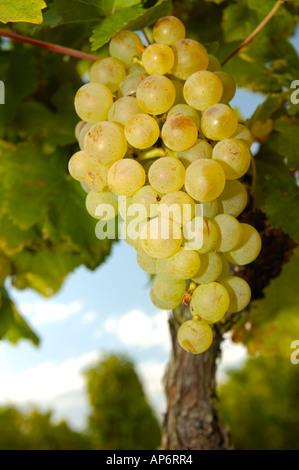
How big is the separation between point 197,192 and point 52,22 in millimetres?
249

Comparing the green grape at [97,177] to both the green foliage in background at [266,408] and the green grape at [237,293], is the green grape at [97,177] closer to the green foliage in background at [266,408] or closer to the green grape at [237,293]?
the green grape at [237,293]

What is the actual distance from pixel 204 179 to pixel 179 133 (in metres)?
0.05

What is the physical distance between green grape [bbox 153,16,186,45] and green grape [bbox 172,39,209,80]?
0.01m

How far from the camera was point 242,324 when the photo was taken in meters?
0.80

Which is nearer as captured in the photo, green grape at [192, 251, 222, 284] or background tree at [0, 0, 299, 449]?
green grape at [192, 251, 222, 284]

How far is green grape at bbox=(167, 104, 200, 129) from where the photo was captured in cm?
37

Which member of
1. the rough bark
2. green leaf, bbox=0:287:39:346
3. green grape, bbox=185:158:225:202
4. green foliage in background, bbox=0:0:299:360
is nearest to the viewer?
green grape, bbox=185:158:225:202

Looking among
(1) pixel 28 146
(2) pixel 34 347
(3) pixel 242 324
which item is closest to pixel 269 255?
(3) pixel 242 324

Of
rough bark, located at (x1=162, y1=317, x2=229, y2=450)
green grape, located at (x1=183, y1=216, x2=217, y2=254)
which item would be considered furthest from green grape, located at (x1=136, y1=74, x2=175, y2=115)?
rough bark, located at (x1=162, y1=317, x2=229, y2=450)

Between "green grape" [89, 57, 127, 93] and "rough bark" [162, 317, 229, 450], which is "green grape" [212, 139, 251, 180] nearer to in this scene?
"green grape" [89, 57, 127, 93]

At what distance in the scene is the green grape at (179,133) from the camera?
341 mm

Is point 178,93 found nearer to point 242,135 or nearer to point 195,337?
point 242,135

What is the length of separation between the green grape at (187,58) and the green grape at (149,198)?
12cm

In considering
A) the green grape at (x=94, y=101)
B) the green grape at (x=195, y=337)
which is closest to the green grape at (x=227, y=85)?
the green grape at (x=94, y=101)
